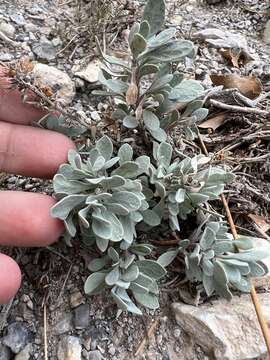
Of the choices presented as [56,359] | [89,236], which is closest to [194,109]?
[89,236]

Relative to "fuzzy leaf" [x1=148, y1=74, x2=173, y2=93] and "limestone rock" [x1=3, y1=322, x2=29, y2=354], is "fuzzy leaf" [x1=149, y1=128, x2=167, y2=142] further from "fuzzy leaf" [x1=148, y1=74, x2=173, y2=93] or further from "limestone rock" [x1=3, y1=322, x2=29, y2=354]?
"limestone rock" [x1=3, y1=322, x2=29, y2=354]

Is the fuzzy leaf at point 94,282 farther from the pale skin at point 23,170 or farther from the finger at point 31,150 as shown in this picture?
the finger at point 31,150

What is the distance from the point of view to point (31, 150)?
5.94 feet

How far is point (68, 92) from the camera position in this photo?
83.9 inches

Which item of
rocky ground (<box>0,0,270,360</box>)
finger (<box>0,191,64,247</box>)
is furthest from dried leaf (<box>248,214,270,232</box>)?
finger (<box>0,191,64,247</box>)

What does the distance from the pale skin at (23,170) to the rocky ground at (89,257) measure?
146 mm

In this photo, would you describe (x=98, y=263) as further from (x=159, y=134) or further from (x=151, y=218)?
(x=159, y=134)

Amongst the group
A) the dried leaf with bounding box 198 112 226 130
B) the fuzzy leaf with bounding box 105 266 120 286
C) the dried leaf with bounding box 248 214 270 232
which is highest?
the dried leaf with bounding box 198 112 226 130

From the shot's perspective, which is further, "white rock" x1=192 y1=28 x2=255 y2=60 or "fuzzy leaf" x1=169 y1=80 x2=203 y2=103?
"white rock" x1=192 y1=28 x2=255 y2=60

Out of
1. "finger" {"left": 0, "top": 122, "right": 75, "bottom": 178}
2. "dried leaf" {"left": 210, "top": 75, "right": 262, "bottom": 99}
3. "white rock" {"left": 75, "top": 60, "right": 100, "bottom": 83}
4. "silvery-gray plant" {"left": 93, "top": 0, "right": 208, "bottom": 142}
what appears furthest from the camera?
"white rock" {"left": 75, "top": 60, "right": 100, "bottom": 83}

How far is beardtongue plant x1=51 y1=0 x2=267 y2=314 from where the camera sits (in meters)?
1.57

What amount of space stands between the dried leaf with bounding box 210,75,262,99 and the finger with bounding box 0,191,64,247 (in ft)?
2.79

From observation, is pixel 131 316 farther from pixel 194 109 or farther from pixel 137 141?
pixel 194 109

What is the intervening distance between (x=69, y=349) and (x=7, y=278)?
30cm
